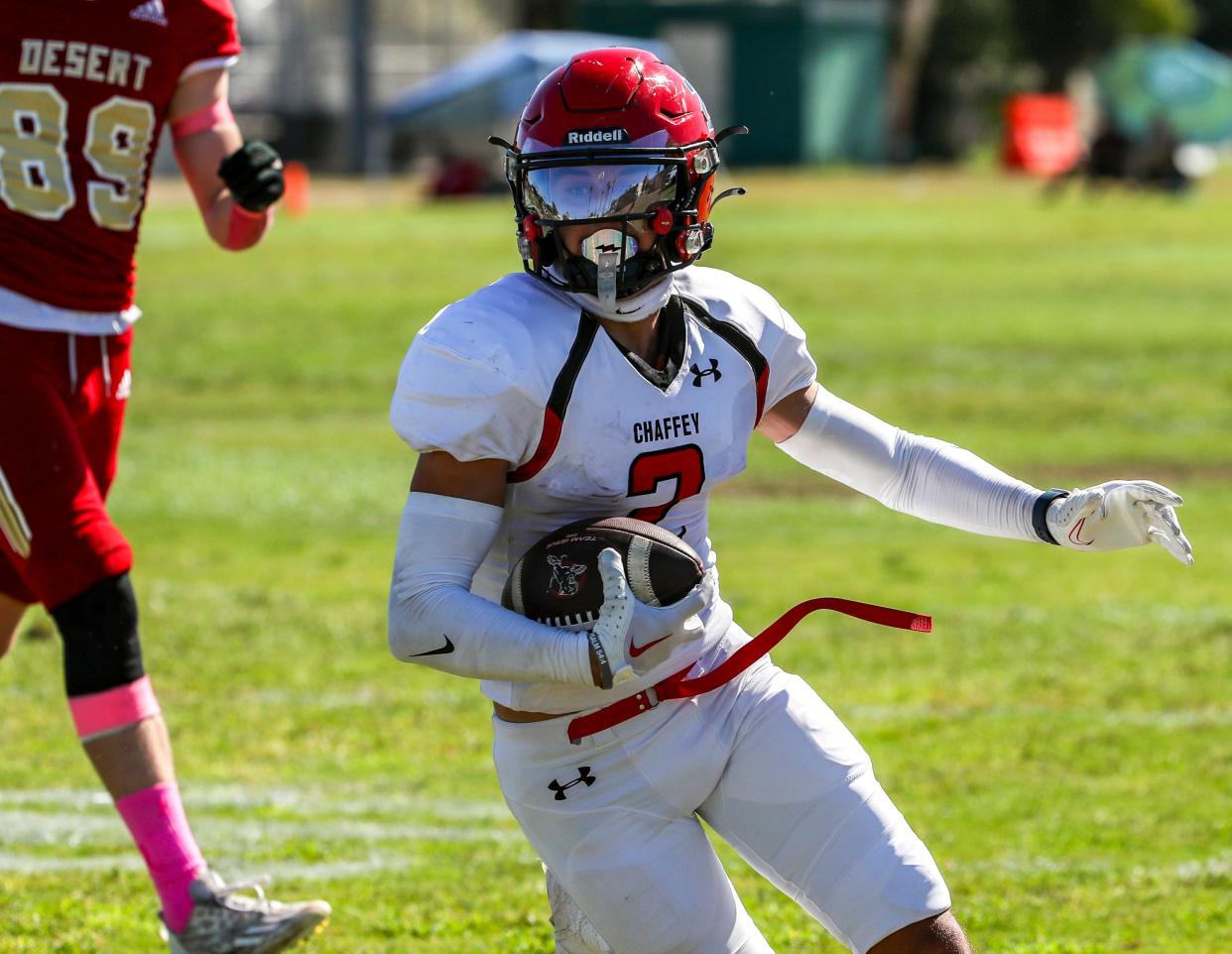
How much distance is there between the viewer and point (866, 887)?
3.23 m

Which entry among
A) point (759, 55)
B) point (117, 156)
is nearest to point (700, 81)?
point (759, 55)

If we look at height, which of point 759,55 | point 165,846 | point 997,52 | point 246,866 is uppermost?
point 165,846

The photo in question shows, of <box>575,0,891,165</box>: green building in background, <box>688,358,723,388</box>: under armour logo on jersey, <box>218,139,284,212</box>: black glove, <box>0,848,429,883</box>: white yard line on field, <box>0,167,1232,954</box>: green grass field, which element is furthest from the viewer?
<box>575,0,891,165</box>: green building in background

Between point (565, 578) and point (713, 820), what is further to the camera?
point (713, 820)

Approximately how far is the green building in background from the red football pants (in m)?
41.9

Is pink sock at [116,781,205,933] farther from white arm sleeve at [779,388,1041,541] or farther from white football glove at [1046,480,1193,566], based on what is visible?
white football glove at [1046,480,1193,566]

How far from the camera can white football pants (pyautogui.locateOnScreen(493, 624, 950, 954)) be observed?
10.7ft

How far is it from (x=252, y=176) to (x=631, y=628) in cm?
201

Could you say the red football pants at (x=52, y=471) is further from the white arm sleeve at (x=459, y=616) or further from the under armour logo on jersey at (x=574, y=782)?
the under armour logo on jersey at (x=574, y=782)

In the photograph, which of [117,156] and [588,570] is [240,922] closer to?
[588,570]

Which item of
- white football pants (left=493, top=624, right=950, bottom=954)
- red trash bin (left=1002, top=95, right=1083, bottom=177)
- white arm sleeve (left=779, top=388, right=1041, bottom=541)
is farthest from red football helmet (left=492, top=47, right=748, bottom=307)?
red trash bin (left=1002, top=95, right=1083, bottom=177)

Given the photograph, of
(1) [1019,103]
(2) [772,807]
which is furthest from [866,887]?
(1) [1019,103]

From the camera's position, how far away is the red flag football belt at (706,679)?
335cm

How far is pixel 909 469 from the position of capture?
12.5 ft
